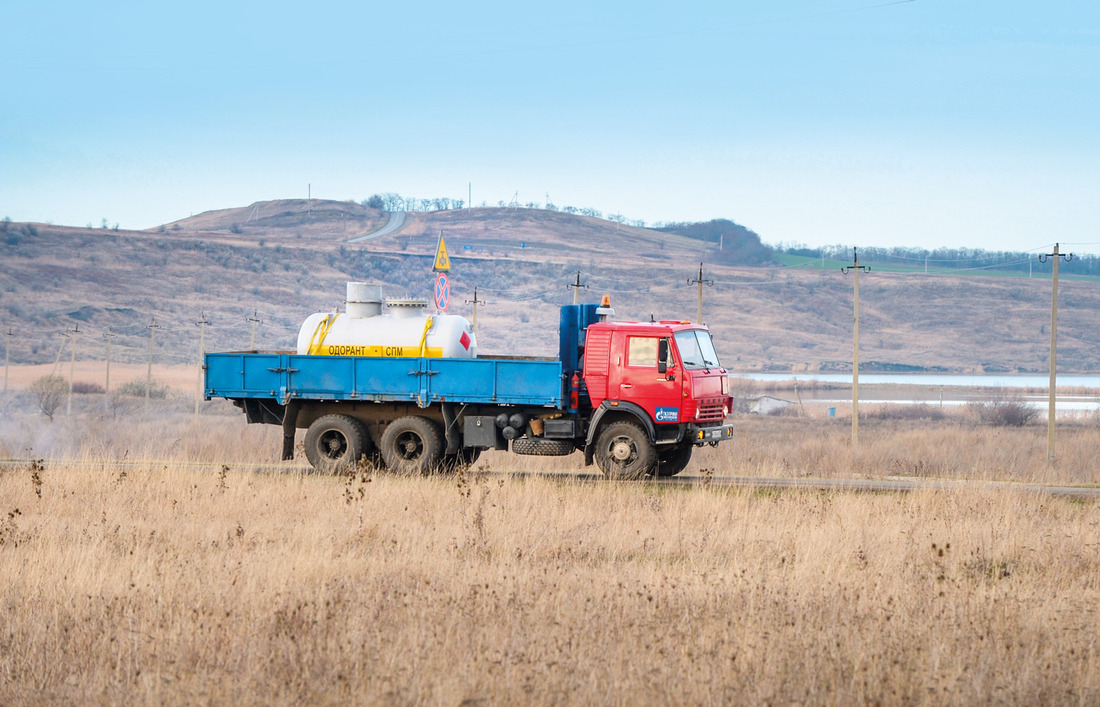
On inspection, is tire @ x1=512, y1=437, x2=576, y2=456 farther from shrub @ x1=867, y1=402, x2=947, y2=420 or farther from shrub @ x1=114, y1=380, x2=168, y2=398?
shrub @ x1=114, y1=380, x2=168, y2=398

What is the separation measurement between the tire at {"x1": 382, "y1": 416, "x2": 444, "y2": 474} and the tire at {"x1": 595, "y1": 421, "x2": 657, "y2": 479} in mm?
2917

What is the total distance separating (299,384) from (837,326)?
376 ft

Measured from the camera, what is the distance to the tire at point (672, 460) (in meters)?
20.0

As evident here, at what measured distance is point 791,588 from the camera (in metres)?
9.76

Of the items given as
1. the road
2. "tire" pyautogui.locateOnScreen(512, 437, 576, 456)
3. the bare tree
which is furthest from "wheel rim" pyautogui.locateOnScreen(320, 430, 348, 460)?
the bare tree

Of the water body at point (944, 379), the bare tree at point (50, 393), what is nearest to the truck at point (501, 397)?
the bare tree at point (50, 393)

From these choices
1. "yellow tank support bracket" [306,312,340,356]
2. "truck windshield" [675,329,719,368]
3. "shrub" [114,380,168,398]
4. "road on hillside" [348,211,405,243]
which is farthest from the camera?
"road on hillside" [348,211,405,243]

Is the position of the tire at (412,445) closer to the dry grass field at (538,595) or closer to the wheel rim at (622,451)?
the dry grass field at (538,595)

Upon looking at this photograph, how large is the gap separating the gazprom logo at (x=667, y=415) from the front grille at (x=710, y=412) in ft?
1.22

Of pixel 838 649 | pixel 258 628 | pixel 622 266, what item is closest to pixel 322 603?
pixel 258 628

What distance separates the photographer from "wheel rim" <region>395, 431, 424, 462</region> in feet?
64.5

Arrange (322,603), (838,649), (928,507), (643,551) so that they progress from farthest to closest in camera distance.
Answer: (928,507)
(643,551)
(322,603)
(838,649)

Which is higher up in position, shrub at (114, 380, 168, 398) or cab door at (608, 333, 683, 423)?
cab door at (608, 333, 683, 423)

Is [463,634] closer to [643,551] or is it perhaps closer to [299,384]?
[643,551]
